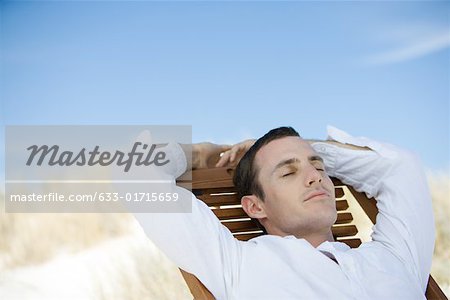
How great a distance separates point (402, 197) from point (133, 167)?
1147 mm

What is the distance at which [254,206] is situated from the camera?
96.5 inches

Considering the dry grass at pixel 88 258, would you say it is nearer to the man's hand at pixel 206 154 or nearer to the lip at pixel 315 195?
the man's hand at pixel 206 154

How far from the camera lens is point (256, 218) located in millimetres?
2516

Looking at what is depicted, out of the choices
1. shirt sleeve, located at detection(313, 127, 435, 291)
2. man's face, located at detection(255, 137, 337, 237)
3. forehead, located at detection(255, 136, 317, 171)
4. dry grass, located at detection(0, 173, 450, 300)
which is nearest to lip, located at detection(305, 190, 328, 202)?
man's face, located at detection(255, 137, 337, 237)

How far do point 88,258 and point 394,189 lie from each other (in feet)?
8.65

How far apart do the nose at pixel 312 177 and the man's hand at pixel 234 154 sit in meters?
0.47

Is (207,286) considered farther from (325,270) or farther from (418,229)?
(418,229)

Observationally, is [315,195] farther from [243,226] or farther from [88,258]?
[88,258]

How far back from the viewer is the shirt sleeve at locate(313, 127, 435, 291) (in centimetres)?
225

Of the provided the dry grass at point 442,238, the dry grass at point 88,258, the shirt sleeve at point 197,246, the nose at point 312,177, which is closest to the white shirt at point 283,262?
the shirt sleeve at point 197,246

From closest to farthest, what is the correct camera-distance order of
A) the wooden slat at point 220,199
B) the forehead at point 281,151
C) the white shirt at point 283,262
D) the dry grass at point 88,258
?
the white shirt at point 283,262 < the forehead at point 281,151 < the wooden slat at point 220,199 < the dry grass at point 88,258

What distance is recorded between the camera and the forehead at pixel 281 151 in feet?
7.73

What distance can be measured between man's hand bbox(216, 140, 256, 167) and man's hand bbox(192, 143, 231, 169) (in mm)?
44

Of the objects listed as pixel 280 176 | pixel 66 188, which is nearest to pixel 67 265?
pixel 66 188
